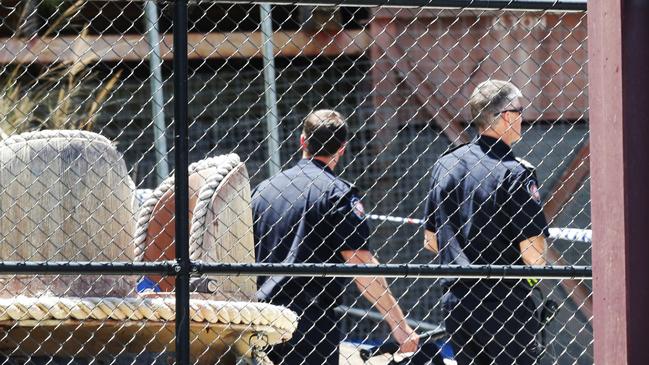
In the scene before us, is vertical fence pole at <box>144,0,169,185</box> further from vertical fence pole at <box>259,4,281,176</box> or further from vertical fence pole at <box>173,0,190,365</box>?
vertical fence pole at <box>259,4,281,176</box>

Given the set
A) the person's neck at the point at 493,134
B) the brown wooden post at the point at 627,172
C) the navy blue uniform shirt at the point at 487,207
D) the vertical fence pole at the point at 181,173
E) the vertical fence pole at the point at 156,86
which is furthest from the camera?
the person's neck at the point at 493,134

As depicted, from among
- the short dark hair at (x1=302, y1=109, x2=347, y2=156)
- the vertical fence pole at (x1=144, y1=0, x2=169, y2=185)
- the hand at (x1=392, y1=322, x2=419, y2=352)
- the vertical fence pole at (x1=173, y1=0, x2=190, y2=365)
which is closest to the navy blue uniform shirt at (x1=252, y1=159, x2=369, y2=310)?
the short dark hair at (x1=302, y1=109, x2=347, y2=156)

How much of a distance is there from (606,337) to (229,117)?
7.51 metres

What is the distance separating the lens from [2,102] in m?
7.04

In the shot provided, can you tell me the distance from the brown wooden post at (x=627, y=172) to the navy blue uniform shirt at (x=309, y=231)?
2339 millimetres

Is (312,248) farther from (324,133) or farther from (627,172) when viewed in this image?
(627,172)

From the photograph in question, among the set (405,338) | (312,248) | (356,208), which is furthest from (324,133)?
(405,338)

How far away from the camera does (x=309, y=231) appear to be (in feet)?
16.9

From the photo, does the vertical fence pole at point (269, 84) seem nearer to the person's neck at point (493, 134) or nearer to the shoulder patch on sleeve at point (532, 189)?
the person's neck at point (493, 134)

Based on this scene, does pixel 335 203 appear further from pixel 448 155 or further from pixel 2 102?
pixel 2 102

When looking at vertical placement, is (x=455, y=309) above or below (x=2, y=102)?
below

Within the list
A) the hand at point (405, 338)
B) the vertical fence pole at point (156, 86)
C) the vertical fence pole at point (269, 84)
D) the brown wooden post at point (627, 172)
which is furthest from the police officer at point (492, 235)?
the brown wooden post at point (627, 172)

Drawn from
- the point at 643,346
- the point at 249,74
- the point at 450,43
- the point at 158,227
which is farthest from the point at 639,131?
the point at 249,74

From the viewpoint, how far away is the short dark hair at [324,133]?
17.6 ft
